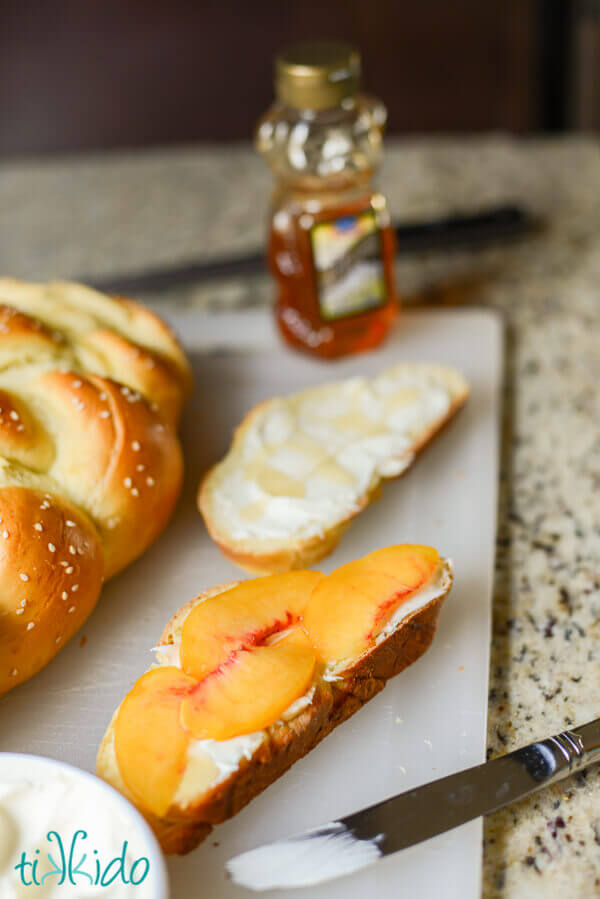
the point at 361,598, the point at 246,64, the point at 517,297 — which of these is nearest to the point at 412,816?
the point at 361,598

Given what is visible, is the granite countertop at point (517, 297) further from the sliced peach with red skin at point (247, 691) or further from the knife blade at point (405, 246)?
the sliced peach with red skin at point (247, 691)

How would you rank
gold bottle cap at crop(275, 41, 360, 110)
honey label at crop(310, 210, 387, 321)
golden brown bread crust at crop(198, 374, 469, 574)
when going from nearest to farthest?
golden brown bread crust at crop(198, 374, 469, 574) → gold bottle cap at crop(275, 41, 360, 110) → honey label at crop(310, 210, 387, 321)

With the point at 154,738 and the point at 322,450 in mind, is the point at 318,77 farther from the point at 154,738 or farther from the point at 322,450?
the point at 154,738

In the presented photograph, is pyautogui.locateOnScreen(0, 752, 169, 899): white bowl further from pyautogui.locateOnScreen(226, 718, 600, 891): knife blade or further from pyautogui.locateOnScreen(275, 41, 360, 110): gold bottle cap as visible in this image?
pyautogui.locateOnScreen(275, 41, 360, 110): gold bottle cap

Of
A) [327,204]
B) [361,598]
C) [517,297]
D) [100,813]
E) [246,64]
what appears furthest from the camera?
[246,64]

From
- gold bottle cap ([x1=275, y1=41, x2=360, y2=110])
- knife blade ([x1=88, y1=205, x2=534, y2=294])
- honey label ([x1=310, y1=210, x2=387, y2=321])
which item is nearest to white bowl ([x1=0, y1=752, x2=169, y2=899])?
honey label ([x1=310, y1=210, x2=387, y2=321])
